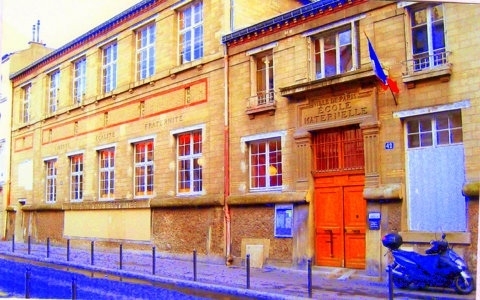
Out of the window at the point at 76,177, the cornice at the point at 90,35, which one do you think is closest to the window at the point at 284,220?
the cornice at the point at 90,35

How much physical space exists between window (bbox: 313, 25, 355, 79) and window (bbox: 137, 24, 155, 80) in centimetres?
512

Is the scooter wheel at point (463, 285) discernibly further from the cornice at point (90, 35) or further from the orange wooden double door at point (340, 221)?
the cornice at point (90, 35)

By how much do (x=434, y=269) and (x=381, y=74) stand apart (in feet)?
10.2

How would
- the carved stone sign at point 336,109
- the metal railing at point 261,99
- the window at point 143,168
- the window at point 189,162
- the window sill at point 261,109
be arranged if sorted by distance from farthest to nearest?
the window at point 143,168 < the window at point 189,162 < the metal railing at point 261,99 < the window sill at point 261,109 < the carved stone sign at point 336,109

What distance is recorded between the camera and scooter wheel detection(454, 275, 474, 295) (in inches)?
296

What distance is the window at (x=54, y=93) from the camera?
15.7 m

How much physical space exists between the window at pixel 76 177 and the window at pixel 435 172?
9.80 meters

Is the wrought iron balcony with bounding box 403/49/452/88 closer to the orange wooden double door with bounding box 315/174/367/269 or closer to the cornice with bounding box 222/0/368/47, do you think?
the cornice with bounding box 222/0/368/47

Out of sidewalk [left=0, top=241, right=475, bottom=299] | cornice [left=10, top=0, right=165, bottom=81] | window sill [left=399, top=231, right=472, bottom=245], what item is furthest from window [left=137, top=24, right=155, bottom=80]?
window sill [left=399, top=231, right=472, bottom=245]

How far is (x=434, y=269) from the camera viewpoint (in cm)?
788

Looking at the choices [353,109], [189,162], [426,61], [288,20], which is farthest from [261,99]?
[426,61]

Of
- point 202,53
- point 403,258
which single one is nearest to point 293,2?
point 202,53

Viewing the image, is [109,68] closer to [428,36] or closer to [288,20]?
[288,20]

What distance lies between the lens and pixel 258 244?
37.4ft
